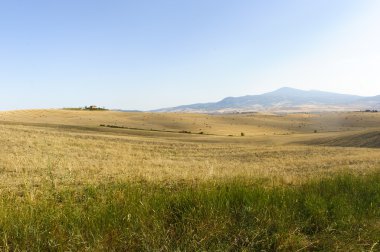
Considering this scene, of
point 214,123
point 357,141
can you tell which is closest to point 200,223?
point 357,141

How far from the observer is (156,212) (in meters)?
5.86

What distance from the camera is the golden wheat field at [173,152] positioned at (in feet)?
38.4

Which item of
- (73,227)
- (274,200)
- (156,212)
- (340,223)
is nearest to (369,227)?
(340,223)

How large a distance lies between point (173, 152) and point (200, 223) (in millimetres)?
24992

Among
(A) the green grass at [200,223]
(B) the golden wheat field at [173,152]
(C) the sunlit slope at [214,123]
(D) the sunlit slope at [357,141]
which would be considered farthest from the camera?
(C) the sunlit slope at [214,123]

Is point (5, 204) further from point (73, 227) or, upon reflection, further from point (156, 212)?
point (156, 212)

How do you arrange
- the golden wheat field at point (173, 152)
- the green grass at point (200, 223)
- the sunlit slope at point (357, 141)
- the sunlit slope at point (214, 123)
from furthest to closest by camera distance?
the sunlit slope at point (214, 123) < the sunlit slope at point (357, 141) < the golden wheat field at point (173, 152) < the green grass at point (200, 223)

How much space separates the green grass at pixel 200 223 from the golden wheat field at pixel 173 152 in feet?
7.38

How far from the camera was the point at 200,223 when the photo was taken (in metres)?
5.46

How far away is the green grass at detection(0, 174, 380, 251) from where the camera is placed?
4949 millimetres

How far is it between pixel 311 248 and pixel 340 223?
99 centimetres

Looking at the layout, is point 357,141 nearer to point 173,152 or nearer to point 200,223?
point 173,152

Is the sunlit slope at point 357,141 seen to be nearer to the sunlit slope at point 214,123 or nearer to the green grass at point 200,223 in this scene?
the green grass at point 200,223

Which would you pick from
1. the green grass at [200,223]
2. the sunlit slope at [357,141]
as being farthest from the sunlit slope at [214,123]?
the green grass at [200,223]
